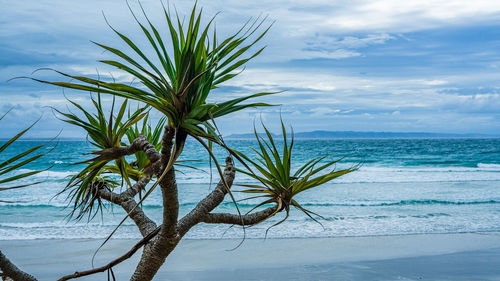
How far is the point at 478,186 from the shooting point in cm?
1573

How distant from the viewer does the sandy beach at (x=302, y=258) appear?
585 cm

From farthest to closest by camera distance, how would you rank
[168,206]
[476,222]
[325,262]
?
[476,222]
[325,262]
[168,206]

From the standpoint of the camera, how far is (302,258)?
21.6 feet

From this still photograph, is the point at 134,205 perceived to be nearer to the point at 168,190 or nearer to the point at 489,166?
the point at 168,190

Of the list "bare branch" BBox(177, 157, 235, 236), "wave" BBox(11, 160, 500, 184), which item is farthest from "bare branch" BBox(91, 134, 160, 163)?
"wave" BBox(11, 160, 500, 184)

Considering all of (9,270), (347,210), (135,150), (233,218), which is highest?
(135,150)

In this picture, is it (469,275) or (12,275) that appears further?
(469,275)

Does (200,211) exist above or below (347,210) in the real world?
above

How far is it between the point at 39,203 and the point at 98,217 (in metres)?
3.07

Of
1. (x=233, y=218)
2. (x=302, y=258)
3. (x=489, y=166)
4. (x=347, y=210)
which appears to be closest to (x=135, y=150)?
(x=233, y=218)

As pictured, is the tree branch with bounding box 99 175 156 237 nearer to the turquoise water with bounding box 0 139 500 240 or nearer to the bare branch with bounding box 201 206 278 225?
the bare branch with bounding box 201 206 278 225

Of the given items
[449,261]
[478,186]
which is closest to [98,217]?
[449,261]

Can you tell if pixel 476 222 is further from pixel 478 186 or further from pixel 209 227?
pixel 478 186

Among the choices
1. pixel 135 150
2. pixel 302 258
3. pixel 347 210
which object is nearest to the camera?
pixel 135 150
